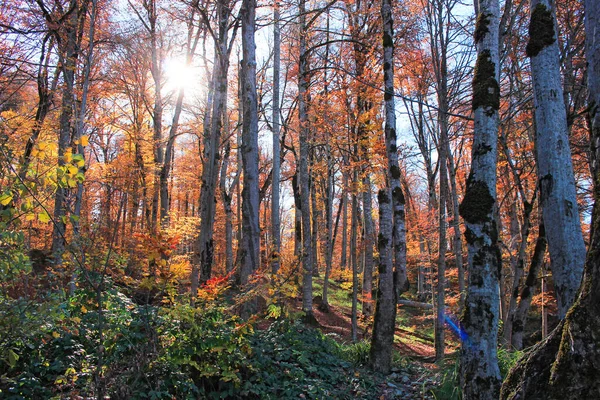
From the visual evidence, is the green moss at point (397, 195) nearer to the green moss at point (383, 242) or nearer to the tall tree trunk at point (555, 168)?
the green moss at point (383, 242)

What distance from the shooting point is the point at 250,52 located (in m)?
6.30

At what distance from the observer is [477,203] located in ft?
10.9

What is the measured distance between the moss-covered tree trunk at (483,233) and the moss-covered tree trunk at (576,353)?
1.54m

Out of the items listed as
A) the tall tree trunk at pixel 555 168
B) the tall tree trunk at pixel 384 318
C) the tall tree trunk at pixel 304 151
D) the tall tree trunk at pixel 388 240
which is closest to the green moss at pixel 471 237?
the tall tree trunk at pixel 555 168

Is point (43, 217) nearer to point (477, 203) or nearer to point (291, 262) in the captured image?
point (477, 203)

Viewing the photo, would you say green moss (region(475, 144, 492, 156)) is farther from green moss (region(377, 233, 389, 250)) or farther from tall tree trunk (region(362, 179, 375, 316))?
tall tree trunk (region(362, 179, 375, 316))

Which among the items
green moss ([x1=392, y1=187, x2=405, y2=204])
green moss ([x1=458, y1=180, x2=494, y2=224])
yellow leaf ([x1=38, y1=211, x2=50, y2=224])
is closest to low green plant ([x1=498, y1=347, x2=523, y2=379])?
green moss ([x1=458, y1=180, x2=494, y2=224])

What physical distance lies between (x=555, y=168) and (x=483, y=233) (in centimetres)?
84

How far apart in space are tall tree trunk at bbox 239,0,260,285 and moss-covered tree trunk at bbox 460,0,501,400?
11.8 feet

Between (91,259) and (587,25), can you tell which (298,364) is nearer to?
(91,259)

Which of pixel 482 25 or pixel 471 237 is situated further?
pixel 482 25

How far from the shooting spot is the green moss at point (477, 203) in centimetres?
328

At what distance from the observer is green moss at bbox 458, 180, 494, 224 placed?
328 centimetres

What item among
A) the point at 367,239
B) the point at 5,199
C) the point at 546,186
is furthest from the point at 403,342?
the point at 5,199
